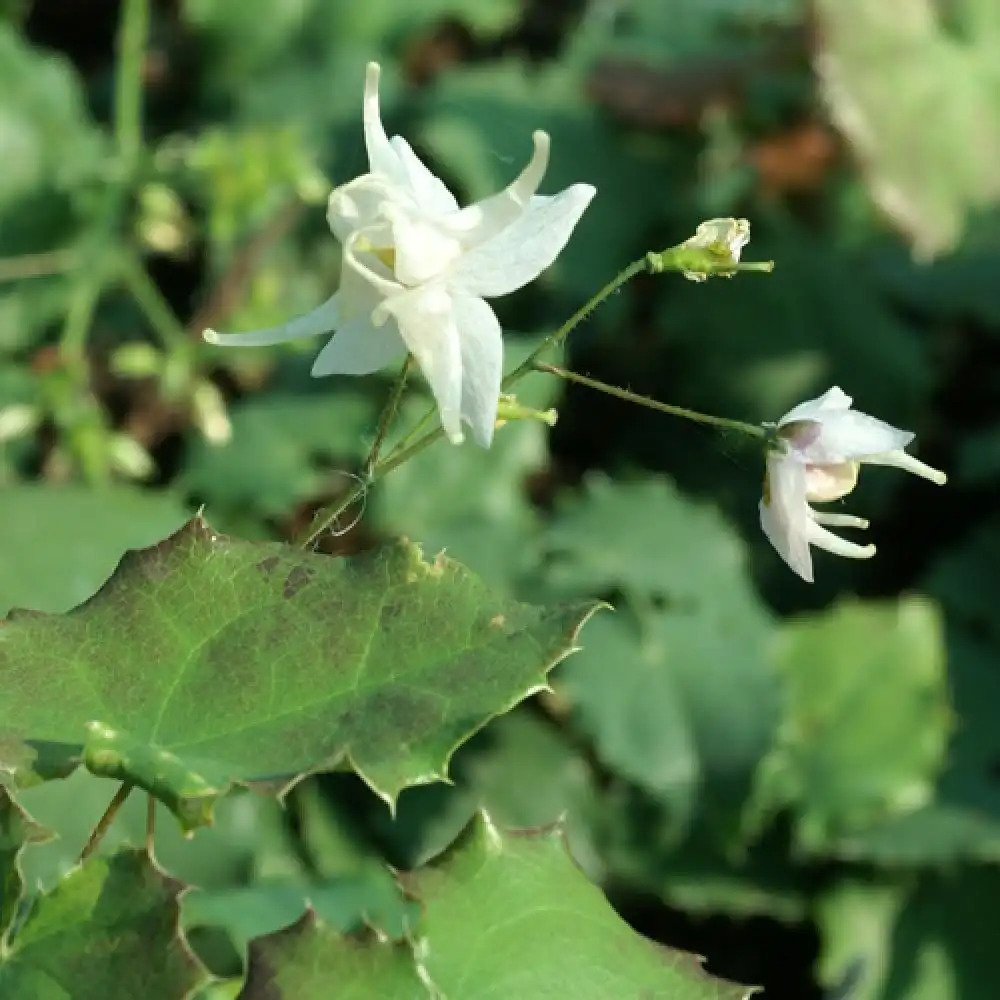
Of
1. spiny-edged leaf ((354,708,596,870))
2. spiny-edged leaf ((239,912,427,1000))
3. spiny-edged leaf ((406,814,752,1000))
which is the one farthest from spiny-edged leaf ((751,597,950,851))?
spiny-edged leaf ((239,912,427,1000))

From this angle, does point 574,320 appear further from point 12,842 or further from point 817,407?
point 12,842

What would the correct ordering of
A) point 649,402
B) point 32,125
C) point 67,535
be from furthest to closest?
point 32,125
point 67,535
point 649,402

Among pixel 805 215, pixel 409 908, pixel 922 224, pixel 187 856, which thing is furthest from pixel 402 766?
pixel 805 215

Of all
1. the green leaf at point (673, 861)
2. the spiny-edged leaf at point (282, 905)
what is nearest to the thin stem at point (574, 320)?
the spiny-edged leaf at point (282, 905)

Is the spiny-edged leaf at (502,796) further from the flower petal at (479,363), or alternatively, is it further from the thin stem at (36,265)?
the flower petal at (479,363)

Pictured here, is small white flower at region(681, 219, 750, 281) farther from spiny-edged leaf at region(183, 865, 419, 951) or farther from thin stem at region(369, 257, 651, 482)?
spiny-edged leaf at region(183, 865, 419, 951)

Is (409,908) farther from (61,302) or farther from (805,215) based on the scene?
(805,215)

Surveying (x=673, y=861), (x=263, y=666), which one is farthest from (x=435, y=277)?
(x=673, y=861)
